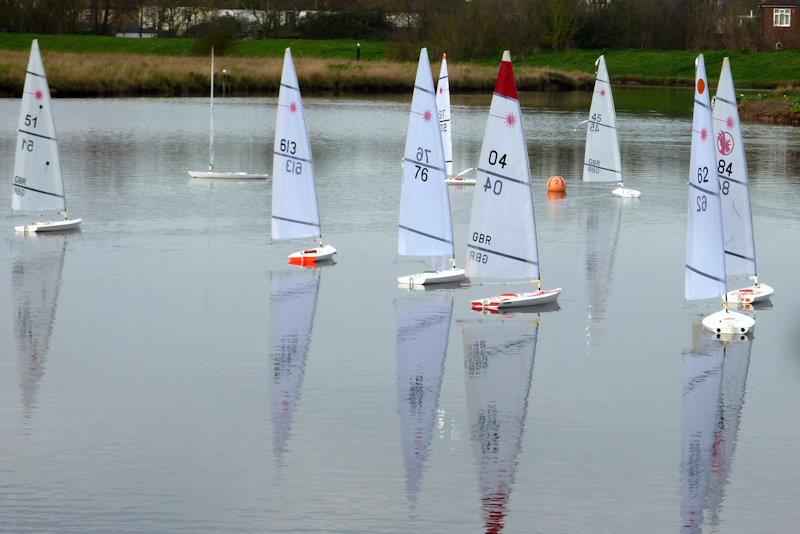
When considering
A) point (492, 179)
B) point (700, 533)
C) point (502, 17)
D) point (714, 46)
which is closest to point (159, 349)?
point (492, 179)

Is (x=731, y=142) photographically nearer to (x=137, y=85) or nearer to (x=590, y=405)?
(x=590, y=405)

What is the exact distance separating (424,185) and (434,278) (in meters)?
2.31

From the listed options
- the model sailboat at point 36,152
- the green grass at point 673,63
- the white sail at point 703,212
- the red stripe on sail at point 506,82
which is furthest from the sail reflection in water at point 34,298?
the green grass at point 673,63

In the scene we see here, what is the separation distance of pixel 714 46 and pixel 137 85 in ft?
211

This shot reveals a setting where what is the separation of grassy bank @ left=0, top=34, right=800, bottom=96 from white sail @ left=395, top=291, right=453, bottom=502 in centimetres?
Result: 6846

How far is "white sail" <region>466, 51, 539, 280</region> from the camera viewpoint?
30.0m

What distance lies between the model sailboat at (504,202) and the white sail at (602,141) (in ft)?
68.7

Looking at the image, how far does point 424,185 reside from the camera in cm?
3344

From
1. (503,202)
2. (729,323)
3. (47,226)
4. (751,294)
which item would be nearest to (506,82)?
(503,202)

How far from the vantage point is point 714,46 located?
145125 millimetres

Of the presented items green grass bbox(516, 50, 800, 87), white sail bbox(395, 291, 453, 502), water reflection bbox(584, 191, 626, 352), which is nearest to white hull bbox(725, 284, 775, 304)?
water reflection bbox(584, 191, 626, 352)

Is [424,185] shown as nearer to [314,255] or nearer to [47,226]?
[314,255]

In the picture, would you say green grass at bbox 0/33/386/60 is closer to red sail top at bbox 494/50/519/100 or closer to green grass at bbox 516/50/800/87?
green grass at bbox 516/50/800/87

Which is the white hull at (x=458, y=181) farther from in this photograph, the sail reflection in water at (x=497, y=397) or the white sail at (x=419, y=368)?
the sail reflection in water at (x=497, y=397)
